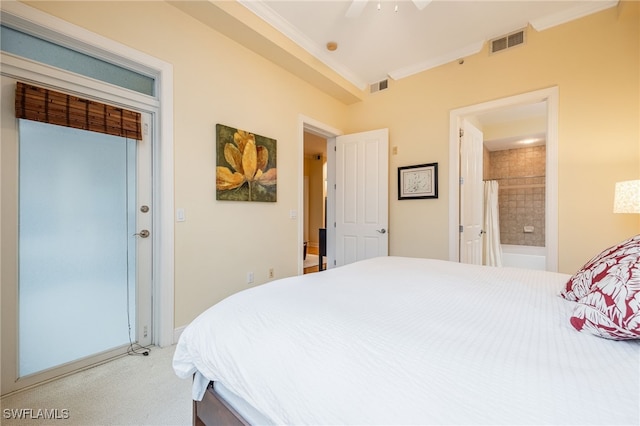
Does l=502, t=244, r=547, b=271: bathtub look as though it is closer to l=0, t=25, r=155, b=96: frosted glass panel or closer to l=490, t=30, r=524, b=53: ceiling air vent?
l=490, t=30, r=524, b=53: ceiling air vent

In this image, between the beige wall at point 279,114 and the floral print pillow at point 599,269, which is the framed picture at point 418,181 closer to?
the beige wall at point 279,114

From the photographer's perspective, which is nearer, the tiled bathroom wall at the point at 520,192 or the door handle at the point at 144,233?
the door handle at the point at 144,233

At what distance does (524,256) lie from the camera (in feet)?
15.8

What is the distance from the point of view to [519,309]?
1.03 meters

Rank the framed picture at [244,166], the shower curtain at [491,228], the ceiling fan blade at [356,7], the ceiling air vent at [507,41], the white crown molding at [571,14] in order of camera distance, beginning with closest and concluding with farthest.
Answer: the ceiling fan blade at [356,7] < the white crown molding at [571,14] < the framed picture at [244,166] < the ceiling air vent at [507,41] < the shower curtain at [491,228]

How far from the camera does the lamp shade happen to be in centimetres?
199

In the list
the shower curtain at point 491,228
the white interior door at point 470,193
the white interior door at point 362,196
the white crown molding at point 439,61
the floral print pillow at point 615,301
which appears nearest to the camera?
the floral print pillow at point 615,301

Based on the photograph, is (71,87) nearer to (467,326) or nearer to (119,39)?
(119,39)

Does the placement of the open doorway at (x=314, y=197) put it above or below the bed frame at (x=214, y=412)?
above

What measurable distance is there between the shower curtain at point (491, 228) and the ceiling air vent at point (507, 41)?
2.57 metres

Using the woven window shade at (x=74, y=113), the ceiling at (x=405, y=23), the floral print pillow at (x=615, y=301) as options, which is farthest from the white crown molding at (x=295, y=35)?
the floral print pillow at (x=615, y=301)

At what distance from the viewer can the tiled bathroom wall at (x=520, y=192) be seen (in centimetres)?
521

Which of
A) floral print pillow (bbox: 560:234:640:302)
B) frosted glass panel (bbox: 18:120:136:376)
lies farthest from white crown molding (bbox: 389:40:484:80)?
frosted glass panel (bbox: 18:120:136:376)

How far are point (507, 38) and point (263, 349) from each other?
12.3 feet
